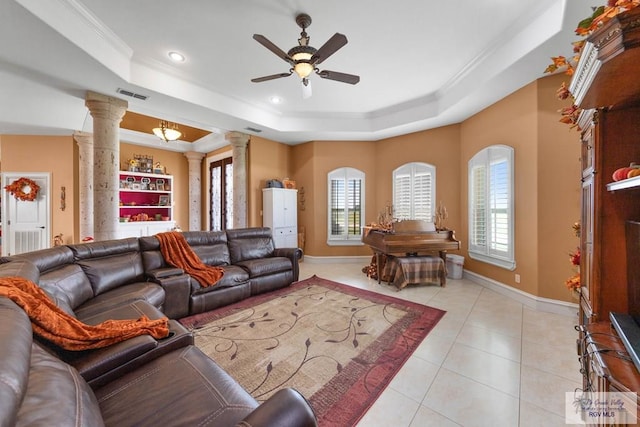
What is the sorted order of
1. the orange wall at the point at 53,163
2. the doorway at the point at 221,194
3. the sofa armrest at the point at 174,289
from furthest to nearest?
the doorway at the point at 221,194 < the orange wall at the point at 53,163 < the sofa armrest at the point at 174,289

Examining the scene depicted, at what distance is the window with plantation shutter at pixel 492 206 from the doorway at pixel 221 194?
5.69 m

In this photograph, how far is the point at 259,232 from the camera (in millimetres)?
4488

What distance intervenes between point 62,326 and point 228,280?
78.4 inches

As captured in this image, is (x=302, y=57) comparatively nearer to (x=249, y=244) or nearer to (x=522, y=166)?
(x=249, y=244)

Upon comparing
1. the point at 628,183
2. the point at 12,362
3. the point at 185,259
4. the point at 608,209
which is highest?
the point at 628,183

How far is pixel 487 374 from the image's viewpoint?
193 cm

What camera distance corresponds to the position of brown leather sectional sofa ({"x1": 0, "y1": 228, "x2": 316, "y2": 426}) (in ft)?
2.34

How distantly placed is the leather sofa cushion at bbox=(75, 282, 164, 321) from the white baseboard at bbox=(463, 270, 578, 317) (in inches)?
177

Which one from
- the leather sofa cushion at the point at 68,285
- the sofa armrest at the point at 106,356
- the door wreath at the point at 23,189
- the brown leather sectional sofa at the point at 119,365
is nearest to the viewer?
the brown leather sectional sofa at the point at 119,365

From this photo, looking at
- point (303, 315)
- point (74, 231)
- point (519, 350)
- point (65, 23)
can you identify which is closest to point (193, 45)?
point (65, 23)

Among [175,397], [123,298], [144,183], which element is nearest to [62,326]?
[175,397]

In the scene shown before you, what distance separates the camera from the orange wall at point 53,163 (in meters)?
5.12

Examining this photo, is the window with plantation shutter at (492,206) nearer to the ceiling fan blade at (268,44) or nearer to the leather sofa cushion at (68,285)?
the ceiling fan blade at (268,44)

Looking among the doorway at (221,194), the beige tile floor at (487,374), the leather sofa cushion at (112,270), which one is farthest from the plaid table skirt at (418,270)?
the doorway at (221,194)
